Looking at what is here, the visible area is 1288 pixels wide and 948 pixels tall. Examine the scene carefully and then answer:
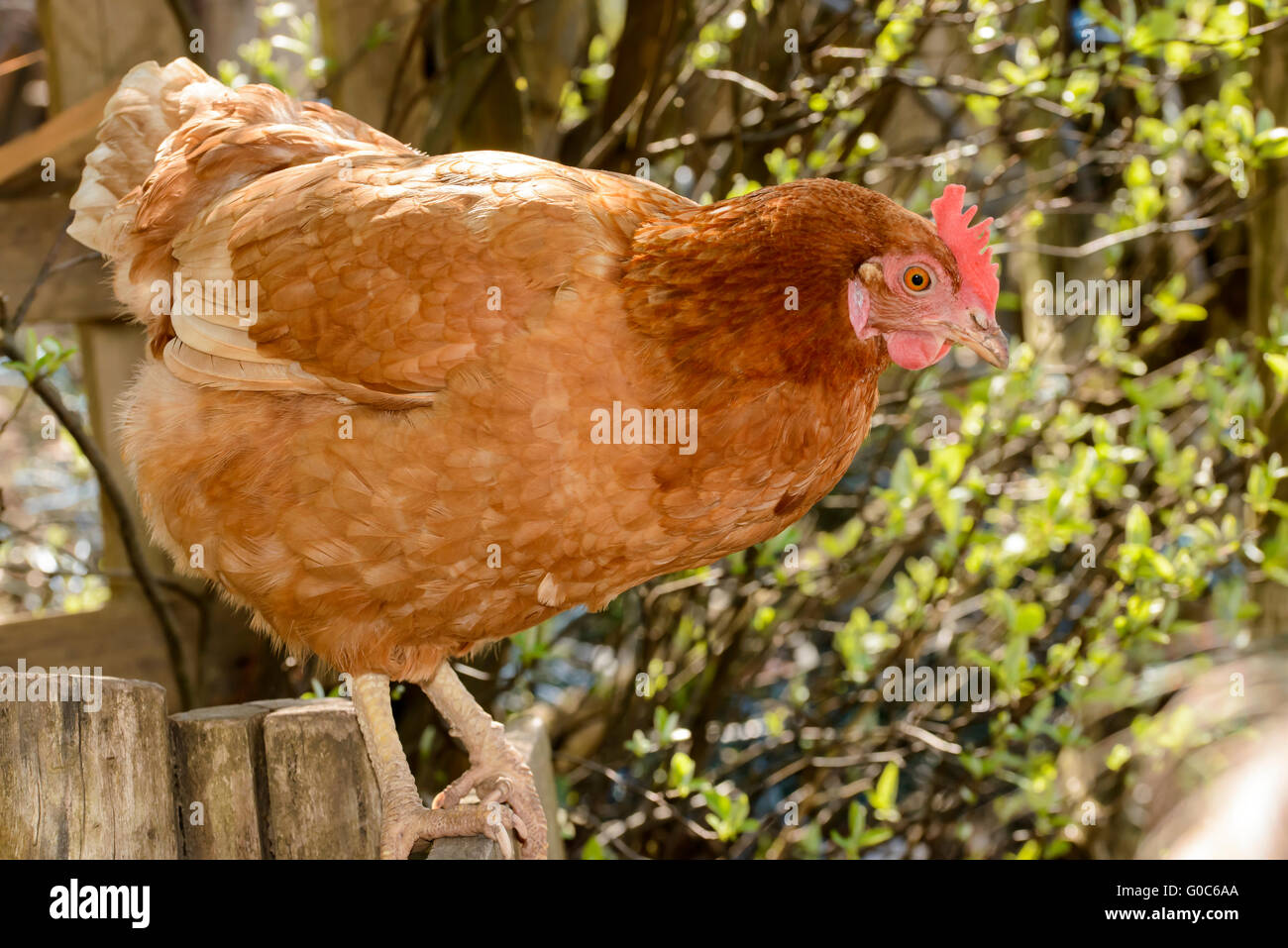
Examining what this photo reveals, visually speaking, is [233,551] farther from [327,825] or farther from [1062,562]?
[1062,562]

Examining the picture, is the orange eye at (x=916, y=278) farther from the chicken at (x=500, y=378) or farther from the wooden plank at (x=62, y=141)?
the wooden plank at (x=62, y=141)

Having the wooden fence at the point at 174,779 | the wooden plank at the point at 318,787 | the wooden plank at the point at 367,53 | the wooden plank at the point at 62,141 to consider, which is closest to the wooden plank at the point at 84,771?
the wooden fence at the point at 174,779

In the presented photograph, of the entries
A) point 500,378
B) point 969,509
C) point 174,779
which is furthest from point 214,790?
point 969,509

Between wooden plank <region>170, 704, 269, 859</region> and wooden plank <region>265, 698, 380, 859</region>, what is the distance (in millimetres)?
42

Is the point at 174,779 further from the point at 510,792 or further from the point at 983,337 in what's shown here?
the point at 983,337

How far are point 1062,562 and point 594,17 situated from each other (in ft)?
6.86

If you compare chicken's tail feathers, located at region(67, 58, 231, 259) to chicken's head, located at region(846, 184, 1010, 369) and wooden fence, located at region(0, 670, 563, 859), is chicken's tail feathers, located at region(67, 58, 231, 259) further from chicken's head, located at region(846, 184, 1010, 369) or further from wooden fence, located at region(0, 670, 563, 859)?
chicken's head, located at region(846, 184, 1010, 369)

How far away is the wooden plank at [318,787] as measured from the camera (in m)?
1.78

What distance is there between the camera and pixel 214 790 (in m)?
1.74

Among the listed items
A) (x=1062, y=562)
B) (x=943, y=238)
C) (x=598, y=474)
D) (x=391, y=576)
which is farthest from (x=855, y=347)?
(x=1062, y=562)

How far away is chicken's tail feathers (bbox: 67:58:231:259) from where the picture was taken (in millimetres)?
2064

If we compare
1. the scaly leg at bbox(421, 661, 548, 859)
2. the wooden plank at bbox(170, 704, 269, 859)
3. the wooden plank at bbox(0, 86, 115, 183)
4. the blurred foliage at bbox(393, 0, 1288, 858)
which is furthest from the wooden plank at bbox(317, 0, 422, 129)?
the wooden plank at bbox(170, 704, 269, 859)

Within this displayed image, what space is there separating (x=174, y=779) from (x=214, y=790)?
2.6 inches
